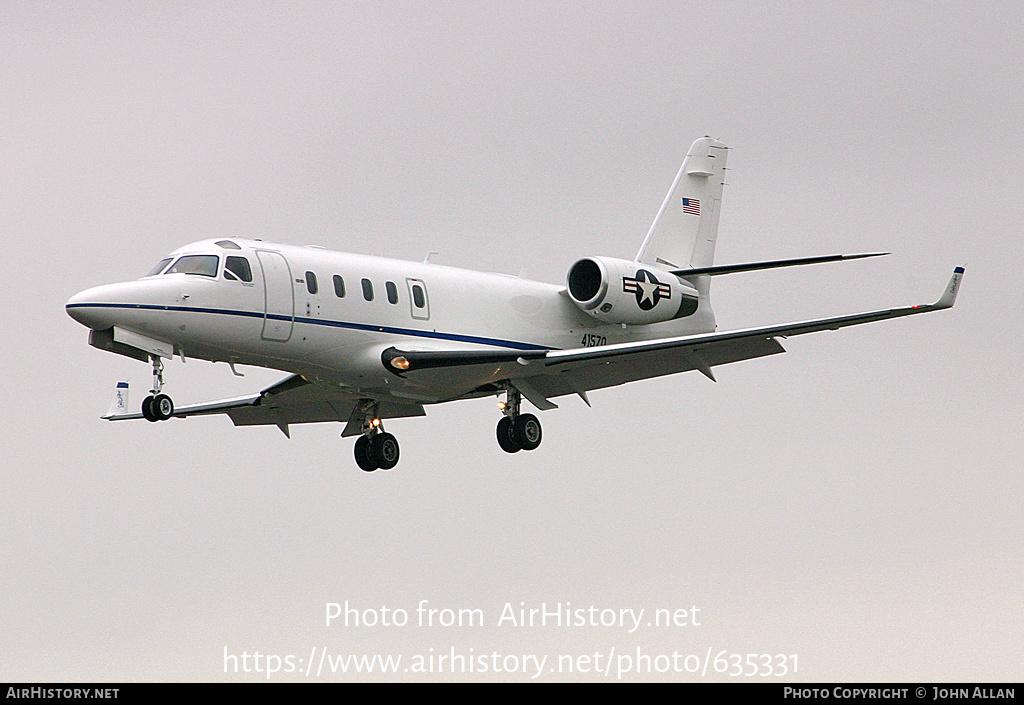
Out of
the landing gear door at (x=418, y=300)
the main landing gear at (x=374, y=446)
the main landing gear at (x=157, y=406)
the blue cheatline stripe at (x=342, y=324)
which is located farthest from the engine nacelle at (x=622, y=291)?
the main landing gear at (x=157, y=406)

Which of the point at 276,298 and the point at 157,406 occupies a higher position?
the point at 276,298

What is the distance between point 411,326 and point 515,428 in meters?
3.59

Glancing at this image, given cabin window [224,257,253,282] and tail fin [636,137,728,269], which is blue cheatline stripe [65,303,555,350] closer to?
cabin window [224,257,253,282]

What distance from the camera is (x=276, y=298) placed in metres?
27.7

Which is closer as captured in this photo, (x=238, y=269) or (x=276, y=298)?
(x=238, y=269)

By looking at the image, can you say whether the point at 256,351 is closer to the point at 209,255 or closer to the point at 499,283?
the point at 209,255

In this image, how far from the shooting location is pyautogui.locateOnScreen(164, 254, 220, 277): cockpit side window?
2725cm

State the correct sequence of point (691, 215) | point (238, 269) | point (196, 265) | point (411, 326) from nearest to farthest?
point (196, 265)
point (238, 269)
point (411, 326)
point (691, 215)

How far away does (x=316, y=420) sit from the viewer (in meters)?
34.4

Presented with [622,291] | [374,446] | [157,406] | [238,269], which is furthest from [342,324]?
[622,291]

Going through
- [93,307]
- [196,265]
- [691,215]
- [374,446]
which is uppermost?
[691,215]

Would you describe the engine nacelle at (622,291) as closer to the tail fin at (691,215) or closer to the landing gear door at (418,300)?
the tail fin at (691,215)

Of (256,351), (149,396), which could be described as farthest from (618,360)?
(149,396)

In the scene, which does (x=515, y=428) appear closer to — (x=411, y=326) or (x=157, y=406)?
(x=411, y=326)
